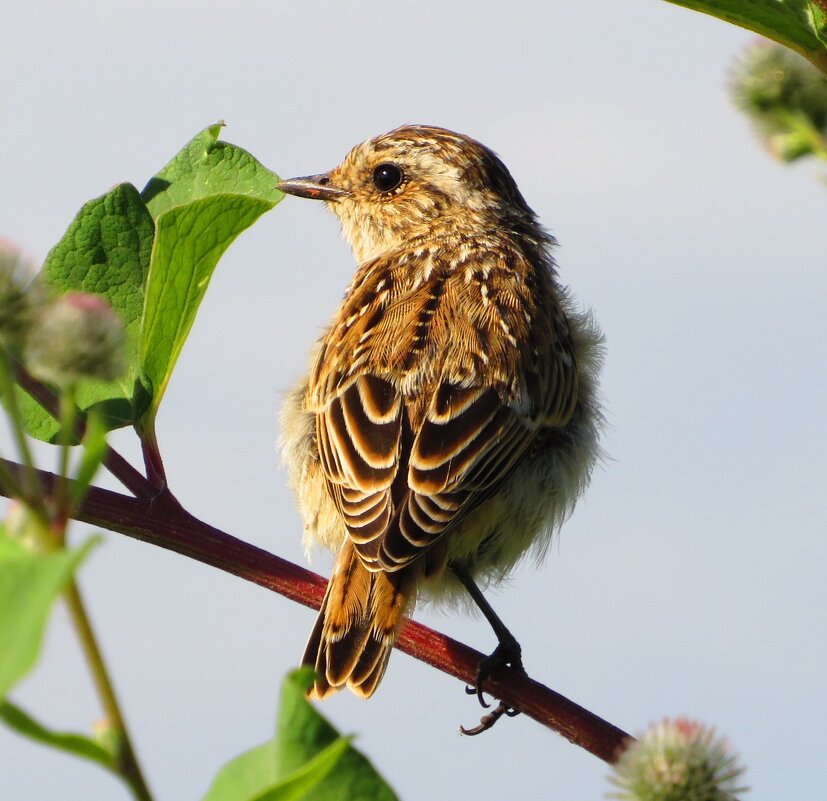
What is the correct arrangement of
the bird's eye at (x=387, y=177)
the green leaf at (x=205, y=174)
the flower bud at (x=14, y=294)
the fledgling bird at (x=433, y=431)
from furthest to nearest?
1. the bird's eye at (x=387, y=177)
2. the fledgling bird at (x=433, y=431)
3. the green leaf at (x=205, y=174)
4. the flower bud at (x=14, y=294)

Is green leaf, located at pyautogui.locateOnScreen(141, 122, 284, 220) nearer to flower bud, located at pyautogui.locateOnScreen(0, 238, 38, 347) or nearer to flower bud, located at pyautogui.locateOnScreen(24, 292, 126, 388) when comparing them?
flower bud, located at pyautogui.locateOnScreen(0, 238, 38, 347)

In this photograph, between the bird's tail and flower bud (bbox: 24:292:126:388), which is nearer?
flower bud (bbox: 24:292:126:388)

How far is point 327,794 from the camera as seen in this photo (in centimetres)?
166

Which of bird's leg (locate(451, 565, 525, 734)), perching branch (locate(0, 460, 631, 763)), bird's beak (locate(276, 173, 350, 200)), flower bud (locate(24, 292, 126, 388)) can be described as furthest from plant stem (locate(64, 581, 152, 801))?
bird's beak (locate(276, 173, 350, 200))

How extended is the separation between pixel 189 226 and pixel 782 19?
1.29 meters

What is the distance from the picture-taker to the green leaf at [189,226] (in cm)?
297

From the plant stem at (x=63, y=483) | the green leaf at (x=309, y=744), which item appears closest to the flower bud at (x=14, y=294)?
the plant stem at (x=63, y=483)

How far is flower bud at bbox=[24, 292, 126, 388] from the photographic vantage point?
64.7 inches

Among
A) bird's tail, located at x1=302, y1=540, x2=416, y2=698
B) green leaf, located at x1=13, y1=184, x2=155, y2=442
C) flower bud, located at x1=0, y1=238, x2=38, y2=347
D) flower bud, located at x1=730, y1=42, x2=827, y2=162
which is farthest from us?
bird's tail, located at x1=302, y1=540, x2=416, y2=698

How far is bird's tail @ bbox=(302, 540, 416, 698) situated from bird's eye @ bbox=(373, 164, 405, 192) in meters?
3.68

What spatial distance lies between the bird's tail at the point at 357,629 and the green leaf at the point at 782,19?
2545mm

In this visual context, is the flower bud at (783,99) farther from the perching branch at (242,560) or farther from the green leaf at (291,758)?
the green leaf at (291,758)

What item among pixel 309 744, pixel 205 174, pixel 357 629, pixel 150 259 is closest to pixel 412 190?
pixel 357 629

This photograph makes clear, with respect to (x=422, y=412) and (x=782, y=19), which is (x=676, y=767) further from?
(x=422, y=412)
